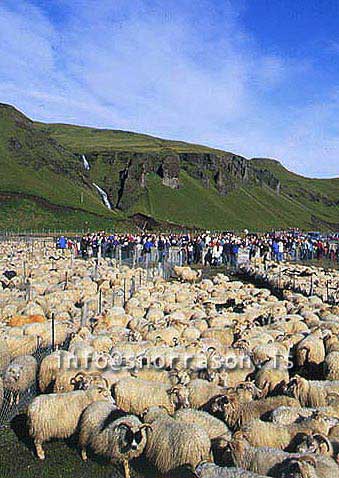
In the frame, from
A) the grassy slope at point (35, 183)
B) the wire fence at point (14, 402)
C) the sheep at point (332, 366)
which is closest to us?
the wire fence at point (14, 402)

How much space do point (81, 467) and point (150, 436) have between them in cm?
136

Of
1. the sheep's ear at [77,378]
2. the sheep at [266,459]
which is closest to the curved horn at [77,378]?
the sheep's ear at [77,378]

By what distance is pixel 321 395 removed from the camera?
9.97 meters

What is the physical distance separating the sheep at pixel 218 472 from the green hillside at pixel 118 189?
9120 centimetres


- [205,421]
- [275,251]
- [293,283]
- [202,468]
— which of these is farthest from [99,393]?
[275,251]

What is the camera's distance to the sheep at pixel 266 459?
273 inches

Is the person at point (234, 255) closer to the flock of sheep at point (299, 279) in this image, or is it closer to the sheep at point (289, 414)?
the flock of sheep at point (299, 279)

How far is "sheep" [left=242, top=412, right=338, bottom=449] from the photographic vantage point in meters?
7.99

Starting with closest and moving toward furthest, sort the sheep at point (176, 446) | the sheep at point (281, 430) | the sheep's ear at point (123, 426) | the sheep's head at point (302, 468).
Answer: the sheep's head at point (302, 468), the sheep at point (176, 446), the sheep at point (281, 430), the sheep's ear at point (123, 426)

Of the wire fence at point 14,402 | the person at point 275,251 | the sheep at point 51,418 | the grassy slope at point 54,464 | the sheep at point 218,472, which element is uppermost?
the person at point 275,251

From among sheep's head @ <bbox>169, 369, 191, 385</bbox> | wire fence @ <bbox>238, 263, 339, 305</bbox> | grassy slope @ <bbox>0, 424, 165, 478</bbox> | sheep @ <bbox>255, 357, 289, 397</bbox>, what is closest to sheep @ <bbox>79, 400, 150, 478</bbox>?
grassy slope @ <bbox>0, 424, 165, 478</bbox>

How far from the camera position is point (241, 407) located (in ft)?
30.4

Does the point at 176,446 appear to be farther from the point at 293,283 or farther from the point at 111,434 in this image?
the point at 293,283

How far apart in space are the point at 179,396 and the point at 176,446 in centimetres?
195
